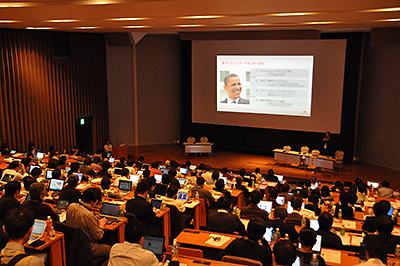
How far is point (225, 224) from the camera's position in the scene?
17.4 feet

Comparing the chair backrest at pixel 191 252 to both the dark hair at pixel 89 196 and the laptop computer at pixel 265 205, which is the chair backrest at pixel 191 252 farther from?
the laptop computer at pixel 265 205

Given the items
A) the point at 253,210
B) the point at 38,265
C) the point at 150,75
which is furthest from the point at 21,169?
the point at 150,75

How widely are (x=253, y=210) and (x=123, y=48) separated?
10.8 m

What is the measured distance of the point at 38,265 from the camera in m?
3.01

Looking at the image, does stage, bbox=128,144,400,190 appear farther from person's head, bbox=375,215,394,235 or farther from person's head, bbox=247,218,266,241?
person's head, bbox=247,218,266,241

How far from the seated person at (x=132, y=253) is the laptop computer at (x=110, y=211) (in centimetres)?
206

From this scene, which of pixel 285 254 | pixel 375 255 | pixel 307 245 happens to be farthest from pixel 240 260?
pixel 375 255

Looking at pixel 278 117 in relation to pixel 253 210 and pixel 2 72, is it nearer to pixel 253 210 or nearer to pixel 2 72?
pixel 253 210

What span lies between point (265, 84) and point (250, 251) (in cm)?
1005

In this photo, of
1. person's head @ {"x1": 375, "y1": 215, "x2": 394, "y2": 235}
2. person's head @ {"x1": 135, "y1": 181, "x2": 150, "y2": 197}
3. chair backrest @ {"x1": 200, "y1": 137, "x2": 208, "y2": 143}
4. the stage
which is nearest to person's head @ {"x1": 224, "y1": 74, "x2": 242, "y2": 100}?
chair backrest @ {"x1": 200, "y1": 137, "x2": 208, "y2": 143}

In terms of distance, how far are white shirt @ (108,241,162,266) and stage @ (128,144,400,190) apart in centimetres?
880

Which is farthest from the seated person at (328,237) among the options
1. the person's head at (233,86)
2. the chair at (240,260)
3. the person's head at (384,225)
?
the person's head at (233,86)

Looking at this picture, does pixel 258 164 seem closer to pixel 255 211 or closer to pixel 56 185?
pixel 255 211

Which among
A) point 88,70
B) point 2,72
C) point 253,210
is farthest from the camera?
point 88,70
